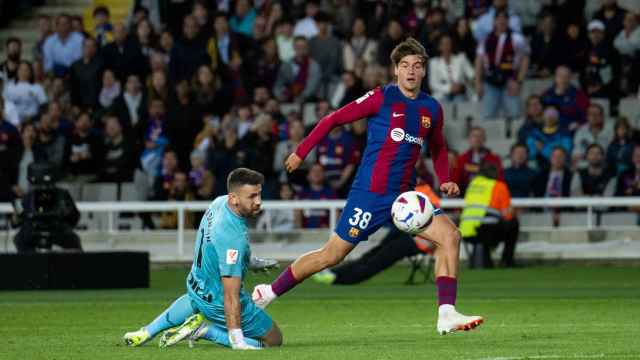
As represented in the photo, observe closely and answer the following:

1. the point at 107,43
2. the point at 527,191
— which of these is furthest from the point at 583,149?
the point at 107,43

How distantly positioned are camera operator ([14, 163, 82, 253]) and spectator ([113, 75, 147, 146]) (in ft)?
17.8

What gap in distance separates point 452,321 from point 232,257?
1.81 metres

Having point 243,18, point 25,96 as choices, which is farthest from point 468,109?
point 25,96

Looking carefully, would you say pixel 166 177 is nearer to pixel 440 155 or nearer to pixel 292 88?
pixel 292 88

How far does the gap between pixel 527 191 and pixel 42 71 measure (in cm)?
872

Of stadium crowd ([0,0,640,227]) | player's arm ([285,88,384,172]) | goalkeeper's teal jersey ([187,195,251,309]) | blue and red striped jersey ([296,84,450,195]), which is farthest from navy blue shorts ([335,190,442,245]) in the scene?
stadium crowd ([0,0,640,227])

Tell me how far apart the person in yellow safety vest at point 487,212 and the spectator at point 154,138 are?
551 centimetres

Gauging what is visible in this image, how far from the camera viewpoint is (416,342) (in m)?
13.3

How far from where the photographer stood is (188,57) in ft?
92.9

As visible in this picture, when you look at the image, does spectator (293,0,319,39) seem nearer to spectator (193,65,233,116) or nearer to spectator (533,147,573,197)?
spectator (193,65,233,116)

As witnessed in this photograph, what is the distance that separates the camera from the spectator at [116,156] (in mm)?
27188

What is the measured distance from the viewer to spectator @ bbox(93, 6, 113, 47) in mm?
29234

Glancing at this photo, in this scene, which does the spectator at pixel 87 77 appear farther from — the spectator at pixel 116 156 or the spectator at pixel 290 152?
the spectator at pixel 290 152

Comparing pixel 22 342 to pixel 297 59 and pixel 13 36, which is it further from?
pixel 13 36
